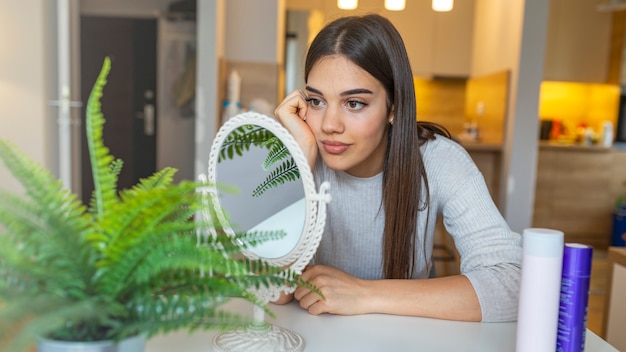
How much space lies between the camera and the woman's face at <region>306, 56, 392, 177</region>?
1.17 meters

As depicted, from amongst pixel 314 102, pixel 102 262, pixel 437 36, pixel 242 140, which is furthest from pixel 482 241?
pixel 437 36

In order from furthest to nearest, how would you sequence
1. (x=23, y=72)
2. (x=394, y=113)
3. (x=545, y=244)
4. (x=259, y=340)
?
(x=23, y=72) → (x=394, y=113) → (x=259, y=340) → (x=545, y=244)

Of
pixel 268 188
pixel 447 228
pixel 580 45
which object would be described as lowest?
pixel 447 228

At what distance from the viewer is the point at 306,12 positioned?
4895 millimetres

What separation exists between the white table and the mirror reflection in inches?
6.3

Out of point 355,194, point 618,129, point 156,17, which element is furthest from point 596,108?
point 355,194

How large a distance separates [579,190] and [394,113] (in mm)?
4645

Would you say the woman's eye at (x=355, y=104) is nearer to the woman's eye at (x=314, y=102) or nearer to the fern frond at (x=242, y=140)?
the woman's eye at (x=314, y=102)

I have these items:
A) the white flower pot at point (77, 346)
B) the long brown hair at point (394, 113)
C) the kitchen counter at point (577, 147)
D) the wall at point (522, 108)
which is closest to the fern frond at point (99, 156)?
the white flower pot at point (77, 346)

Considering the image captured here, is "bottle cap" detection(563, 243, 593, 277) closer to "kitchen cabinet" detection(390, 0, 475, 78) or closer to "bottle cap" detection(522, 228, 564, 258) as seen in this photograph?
"bottle cap" detection(522, 228, 564, 258)

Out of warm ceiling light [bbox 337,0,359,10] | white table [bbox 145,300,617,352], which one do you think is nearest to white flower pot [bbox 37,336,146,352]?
white table [bbox 145,300,617,352]

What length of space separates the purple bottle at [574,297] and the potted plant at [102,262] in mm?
438

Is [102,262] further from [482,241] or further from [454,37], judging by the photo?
[454,37]

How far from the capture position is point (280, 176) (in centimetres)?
91
